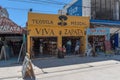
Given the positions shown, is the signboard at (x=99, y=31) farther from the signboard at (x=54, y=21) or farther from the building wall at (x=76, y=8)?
the building wall at (x=76, y=8)

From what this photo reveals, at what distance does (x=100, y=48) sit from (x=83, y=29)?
553cm

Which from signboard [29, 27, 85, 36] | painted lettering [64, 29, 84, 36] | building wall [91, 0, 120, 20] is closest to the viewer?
signboard [29, 27, 85, 36]

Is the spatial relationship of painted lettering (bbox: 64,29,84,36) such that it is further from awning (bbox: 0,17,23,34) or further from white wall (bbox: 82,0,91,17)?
white wall (bbox: 82,0,91,17)

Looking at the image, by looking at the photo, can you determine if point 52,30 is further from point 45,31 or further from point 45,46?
point 45,46

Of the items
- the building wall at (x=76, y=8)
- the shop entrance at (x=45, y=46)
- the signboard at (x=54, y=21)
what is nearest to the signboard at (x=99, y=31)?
the signboard at (x=54, y=21)

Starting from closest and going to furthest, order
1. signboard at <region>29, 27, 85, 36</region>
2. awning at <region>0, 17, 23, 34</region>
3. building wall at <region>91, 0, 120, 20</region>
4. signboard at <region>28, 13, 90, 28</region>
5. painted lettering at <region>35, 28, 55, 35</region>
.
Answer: awning at <region>0, 17, 23, 34</region> < signboard at <region>28, 13, 90, 28</region> < signboard at <region>29, 27, 85, 36</region> < painted lettering at <region>35, 28, 55, 35</region> < building wall at <region>91, 0, 120, 20</region>

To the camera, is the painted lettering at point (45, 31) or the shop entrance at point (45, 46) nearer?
the painted lettering at point (45, 31)

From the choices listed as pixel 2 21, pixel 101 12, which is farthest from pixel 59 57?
pixel 101 12

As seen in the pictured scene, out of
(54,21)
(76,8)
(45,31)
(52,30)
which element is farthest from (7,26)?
(76,8)

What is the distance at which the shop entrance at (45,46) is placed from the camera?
22.0 m

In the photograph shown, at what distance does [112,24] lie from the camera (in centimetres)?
2420

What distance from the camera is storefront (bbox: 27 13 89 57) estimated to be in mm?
19000

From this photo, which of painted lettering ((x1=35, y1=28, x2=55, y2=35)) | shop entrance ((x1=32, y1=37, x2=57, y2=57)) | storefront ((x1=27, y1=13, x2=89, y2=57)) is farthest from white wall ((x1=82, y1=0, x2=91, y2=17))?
painted lettering ((x1=35, y1=28, x2=55, y2=35))

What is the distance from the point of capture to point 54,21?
66.0ft
